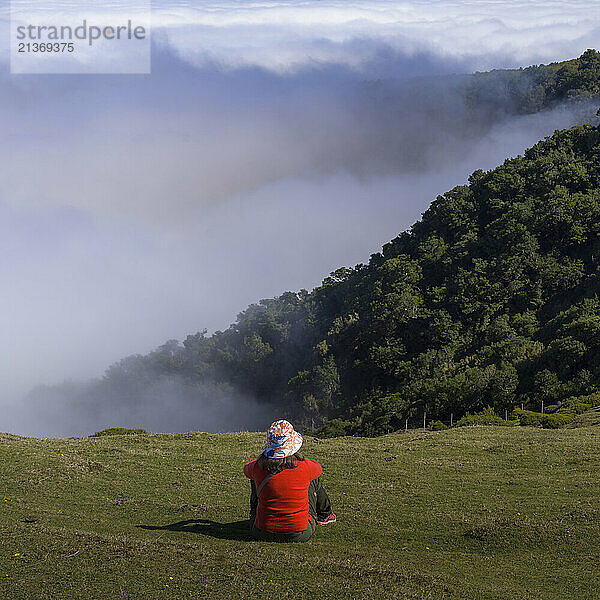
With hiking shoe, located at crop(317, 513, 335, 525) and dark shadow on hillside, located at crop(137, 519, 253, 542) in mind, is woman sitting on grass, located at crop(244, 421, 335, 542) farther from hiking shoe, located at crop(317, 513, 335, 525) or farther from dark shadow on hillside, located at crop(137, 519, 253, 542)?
hiking shoe, located at crop(317, 513, 335, 525)

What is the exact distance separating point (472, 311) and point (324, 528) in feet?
250

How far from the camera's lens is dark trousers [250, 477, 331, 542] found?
11781 mm

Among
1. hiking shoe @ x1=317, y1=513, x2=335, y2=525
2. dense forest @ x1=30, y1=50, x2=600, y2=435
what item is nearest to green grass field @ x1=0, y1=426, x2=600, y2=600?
hiking shoe @ x1=317, y1=513, x2=335, y2=525

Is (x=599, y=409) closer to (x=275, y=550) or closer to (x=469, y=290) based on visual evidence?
(x=275, y=550)

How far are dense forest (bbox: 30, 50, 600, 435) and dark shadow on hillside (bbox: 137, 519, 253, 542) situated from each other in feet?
148

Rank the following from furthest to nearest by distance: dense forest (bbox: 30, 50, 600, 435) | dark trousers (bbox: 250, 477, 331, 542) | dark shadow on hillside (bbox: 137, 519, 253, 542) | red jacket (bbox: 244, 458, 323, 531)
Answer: dense forest (bbox: 30, 50, 600, 435) < dark shadow on hillside (bbox: 137, 519, 253, 542) < dark trousers (bbox: 250, 477, 331, 542) < red jacket (bbox: 244, 458, 323, 531)

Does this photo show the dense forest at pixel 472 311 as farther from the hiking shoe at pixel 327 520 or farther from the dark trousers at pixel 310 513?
the dark trousers at pixel 310 513

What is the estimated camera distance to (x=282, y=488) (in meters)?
11.6

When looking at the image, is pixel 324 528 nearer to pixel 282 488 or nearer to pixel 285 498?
pixel 285 498

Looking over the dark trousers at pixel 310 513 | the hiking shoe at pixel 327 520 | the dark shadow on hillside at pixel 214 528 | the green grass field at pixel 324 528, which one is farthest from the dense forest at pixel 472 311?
the dark trousers at pixel 310 513

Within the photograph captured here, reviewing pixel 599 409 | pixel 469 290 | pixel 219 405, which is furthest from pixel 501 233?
pixel 219 405

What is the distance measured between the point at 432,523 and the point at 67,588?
23.5ft

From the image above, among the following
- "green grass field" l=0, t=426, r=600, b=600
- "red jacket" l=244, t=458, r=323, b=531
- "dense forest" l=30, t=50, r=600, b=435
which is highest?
"dense forest" l=30, t=50, r=600, b=435

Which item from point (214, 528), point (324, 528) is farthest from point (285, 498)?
point (214, 528)
